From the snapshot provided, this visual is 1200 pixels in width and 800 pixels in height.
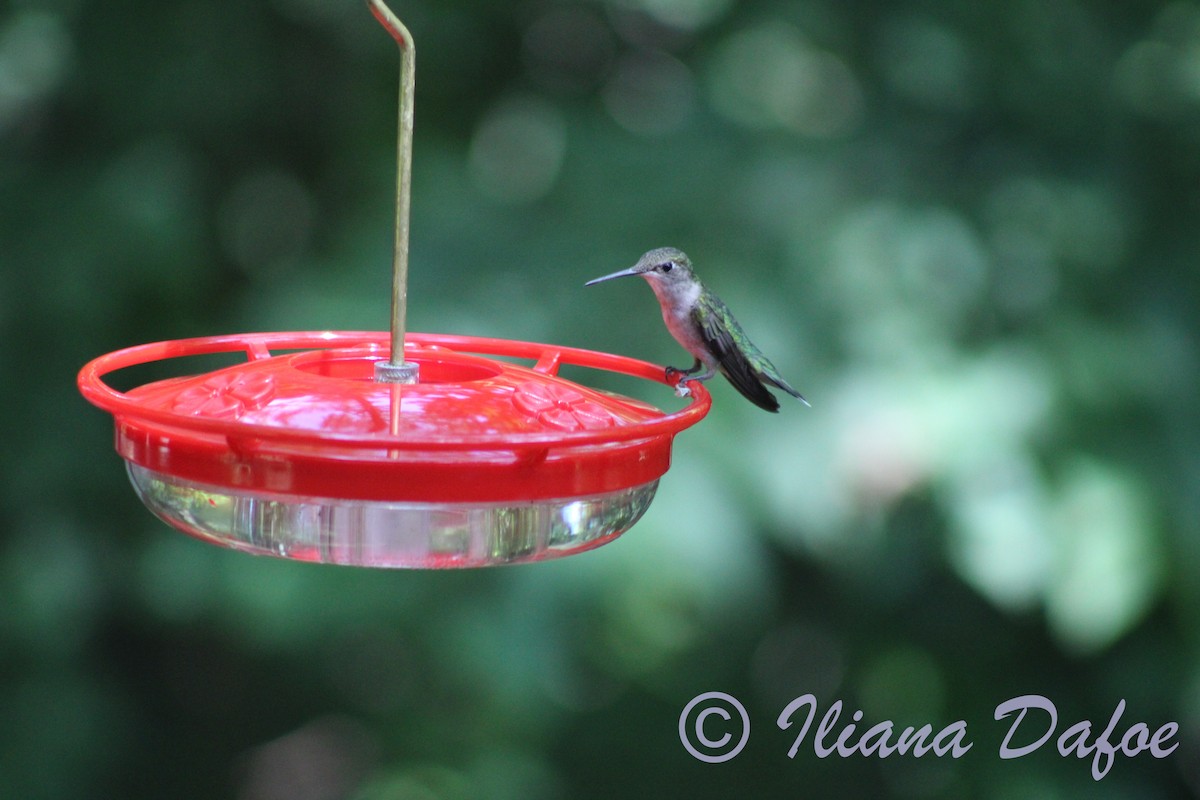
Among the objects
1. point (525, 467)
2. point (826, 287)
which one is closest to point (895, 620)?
point (826, 287)

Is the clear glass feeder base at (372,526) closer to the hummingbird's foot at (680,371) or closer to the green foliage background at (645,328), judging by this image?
the hummingbird's foot at (680,371)

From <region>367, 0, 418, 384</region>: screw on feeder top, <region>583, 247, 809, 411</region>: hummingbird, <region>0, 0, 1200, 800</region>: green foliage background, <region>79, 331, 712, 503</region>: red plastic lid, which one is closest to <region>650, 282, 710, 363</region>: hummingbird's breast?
<region>583, 247, 809, 411</region>: hummingbird

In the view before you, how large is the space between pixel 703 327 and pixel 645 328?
0.62 m

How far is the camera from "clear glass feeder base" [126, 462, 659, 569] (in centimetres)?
135

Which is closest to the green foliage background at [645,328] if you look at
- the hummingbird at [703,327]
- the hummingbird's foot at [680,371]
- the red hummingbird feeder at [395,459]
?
the hummingbird's foot at [680,371]

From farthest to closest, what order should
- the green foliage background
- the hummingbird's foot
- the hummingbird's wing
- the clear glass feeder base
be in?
the green foliage background < the hummingbird's wing < the hummingbird's foot < the clear glass feeder base

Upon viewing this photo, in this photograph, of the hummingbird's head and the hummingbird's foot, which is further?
the hummingbird's head

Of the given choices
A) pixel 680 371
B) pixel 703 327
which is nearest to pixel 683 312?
pixel 703 327

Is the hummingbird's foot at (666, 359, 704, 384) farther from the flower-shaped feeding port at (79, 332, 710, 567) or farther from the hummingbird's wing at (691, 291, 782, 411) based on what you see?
the flower-shaped feeding port at (79, 332, 710, 567)

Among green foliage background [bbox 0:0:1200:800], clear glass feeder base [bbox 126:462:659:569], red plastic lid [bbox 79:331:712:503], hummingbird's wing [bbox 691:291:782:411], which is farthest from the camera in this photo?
green foliage background [bbox 0:0:1200:800]

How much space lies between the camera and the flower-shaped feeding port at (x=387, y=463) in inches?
49.5

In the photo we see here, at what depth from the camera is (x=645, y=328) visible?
292 cm

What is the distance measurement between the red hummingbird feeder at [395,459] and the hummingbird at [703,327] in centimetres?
73

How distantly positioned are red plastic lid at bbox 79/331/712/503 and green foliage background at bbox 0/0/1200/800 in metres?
1.39
